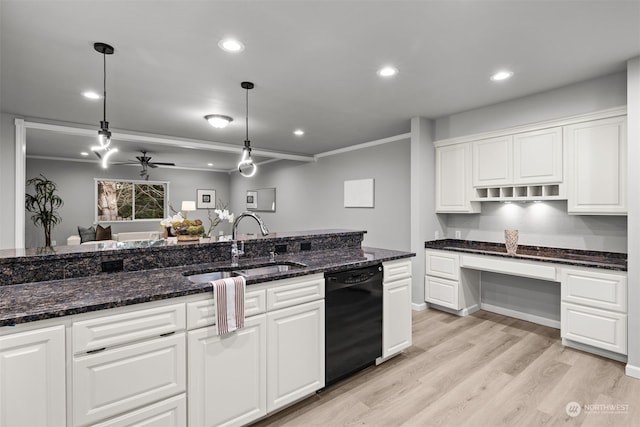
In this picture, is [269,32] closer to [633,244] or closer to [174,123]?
[174,123]

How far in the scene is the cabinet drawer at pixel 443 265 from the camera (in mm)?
3979

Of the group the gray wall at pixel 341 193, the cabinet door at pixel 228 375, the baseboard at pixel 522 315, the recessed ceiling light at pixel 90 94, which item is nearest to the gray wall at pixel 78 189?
the gray wall at pixel 341 193

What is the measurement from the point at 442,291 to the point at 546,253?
4.07 feet

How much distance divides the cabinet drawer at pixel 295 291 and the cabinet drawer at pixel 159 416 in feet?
2.24

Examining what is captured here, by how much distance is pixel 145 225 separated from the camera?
899 centimetres

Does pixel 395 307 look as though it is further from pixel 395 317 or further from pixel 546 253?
pixel 546 253

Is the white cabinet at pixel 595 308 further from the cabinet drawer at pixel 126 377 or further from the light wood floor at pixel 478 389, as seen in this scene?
the cabinet drawer at pixel 126 377

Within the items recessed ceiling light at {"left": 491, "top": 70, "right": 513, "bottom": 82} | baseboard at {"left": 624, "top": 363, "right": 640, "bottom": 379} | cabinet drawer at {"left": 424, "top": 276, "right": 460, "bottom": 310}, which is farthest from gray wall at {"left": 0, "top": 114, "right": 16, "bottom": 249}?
baseboard at {"left": 624, "top": 363, "right": 640, "bottom": 379}

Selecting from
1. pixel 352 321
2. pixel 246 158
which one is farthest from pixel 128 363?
pixel 246 158

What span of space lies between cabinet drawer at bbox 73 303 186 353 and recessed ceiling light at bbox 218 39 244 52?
1873 millimetres

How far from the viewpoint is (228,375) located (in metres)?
1.86

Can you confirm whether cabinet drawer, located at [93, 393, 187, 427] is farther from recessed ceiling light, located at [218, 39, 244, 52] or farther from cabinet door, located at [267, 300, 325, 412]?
recessed ceiling light, located at [218, 39, 244, 52]

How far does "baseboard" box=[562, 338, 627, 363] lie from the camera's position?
2847 millimetres

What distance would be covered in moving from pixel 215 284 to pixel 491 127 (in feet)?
12.1
